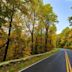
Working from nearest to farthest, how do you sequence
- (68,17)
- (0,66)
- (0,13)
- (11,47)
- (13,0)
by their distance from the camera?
(0,66), (0,13), (13,0), (11,47), (68,17)

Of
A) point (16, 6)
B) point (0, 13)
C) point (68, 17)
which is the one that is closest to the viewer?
point (0, 13)

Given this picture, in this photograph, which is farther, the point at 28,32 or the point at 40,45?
the point at 40,45

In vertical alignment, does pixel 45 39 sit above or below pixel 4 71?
above

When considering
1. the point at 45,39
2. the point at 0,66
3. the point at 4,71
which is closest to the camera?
the point at 4,71

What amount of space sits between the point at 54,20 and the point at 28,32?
16327 mm

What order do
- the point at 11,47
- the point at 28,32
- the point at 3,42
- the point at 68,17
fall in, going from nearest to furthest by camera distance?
the point at 3,42 → the point at 11,47 → the point at 28,32 → the point at 68,17

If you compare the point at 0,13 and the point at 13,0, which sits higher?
the point at 13,0

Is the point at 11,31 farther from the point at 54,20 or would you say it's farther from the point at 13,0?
the point at 54,20

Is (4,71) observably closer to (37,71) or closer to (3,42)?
(37,71)

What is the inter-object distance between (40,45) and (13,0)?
32531mm

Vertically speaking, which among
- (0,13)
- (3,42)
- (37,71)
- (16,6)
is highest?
(16,6)

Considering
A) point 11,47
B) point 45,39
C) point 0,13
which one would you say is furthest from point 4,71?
point 45,39

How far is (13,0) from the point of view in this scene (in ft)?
80.0

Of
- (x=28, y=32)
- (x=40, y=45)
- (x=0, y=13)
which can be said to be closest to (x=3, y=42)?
(x=0, y=13)
